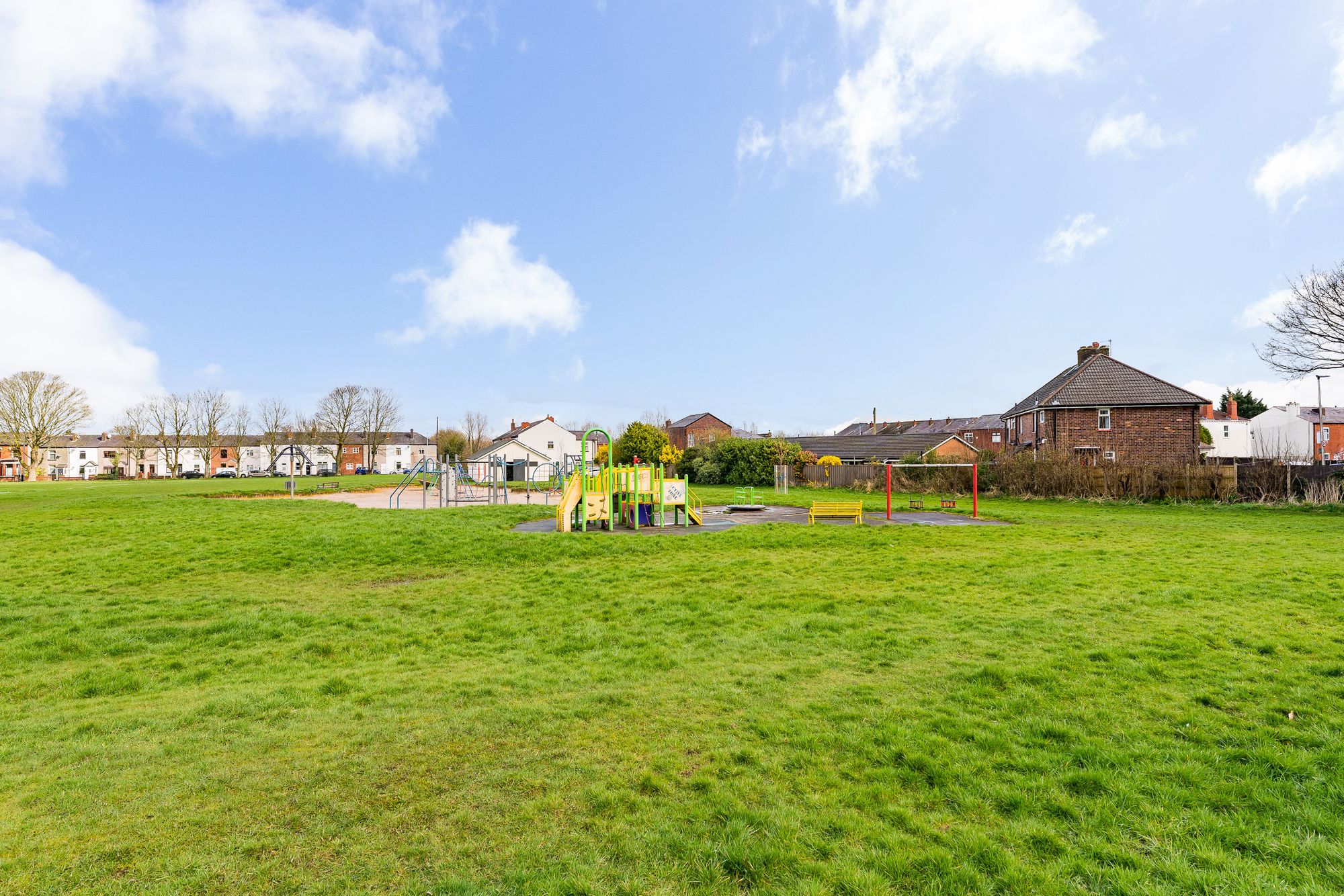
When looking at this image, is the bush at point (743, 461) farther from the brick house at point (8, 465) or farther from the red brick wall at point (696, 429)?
the brick house at point (8, 465)

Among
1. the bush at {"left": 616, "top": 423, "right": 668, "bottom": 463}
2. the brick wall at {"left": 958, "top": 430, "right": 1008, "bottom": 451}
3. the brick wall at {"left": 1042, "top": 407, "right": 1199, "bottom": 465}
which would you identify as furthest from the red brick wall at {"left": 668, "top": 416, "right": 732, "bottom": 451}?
the brick wall at {"left": 1042, "top": 407, "right": 1199, "bottom": 465}

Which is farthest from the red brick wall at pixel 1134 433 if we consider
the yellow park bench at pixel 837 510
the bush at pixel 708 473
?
the yellow park bench at pixel 837 510

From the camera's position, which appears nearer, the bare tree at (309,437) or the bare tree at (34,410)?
the bare tree at (34,410)

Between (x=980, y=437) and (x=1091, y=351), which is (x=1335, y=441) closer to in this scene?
(x=980, y=437)

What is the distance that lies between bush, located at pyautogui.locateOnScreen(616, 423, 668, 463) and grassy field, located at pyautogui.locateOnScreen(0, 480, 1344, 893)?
45.8 metres

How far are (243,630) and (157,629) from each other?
3.74ft

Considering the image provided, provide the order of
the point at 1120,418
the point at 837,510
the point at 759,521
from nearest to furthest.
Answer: the point at 837,510 < the point at 759,521 < the point at 1120,418

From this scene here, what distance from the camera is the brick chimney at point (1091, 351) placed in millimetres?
44781

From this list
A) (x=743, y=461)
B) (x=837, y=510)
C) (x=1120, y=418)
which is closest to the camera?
(x=837, y=510)

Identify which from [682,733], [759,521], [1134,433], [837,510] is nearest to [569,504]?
[759,521]

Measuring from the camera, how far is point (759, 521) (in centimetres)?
2027

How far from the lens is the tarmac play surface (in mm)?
17984

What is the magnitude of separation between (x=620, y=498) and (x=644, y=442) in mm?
38906

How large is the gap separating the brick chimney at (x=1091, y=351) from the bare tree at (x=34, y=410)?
9927 cm
